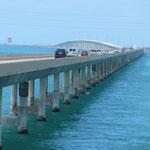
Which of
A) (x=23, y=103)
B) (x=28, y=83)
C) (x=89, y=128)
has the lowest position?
(x=89, y=128)

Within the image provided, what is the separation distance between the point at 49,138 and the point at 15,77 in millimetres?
5550

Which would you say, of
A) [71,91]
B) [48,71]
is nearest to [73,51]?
[71,91]

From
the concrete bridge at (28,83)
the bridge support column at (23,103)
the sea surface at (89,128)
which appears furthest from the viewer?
the bridge support column at (23,103)

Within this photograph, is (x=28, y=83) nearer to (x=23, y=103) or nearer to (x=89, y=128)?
(x=23, y=103)

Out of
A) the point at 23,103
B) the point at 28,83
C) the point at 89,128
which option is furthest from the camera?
the point at 89,128

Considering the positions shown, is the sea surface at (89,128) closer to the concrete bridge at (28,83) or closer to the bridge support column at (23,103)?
the bridge support column at (23,103)

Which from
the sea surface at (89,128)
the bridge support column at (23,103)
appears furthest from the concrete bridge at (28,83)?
the sea surface at (89,128)

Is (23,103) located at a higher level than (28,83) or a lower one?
lower

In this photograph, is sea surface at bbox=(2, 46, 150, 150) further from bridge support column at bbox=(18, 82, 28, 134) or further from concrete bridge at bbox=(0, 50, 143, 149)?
concrete bridge at bbox=(0, 50, 143, 149)

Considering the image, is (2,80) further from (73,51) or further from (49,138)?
(73,51)

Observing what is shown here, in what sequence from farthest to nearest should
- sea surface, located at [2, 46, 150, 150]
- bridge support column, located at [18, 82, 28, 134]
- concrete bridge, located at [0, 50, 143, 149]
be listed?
bridge support column, located at [18, 82, 28, 134]
sea surface, located at [2, 46, 150, 150]
concrete bridge, located at [0, 50, 143, 149]

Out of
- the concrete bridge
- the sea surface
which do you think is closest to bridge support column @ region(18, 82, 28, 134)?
the concrete bridge

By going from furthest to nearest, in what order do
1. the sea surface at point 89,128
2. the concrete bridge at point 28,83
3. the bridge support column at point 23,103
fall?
the bridge support column at point 23,103 < the sea surface at point 89,128 < the concrete bridge at point 28,83

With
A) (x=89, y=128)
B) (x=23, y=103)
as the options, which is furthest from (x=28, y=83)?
(x=89, y=128)
